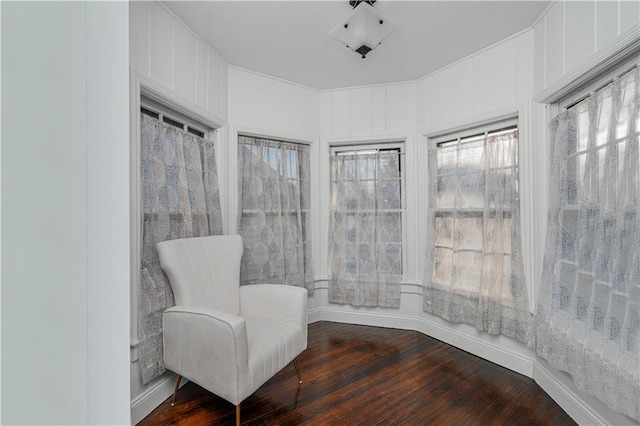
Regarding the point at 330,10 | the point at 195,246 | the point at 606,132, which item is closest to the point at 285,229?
the point at 195,246

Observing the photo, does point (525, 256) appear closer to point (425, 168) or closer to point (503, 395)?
point (503, 395)

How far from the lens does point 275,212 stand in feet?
9.83

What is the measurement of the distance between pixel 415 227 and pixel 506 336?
1167 millimetres

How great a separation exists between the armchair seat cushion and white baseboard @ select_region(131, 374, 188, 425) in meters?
0.61

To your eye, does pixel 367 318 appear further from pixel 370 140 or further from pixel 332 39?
pixel 332 39

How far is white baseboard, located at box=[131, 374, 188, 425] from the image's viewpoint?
167cm

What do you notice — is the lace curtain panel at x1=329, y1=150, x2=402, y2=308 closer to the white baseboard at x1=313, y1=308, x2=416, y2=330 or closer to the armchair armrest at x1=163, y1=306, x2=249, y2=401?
the white baseboard at x1=313, y1=308, x2=416, y2=330

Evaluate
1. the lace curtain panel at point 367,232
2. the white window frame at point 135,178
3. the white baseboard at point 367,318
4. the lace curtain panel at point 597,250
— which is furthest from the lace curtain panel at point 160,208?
the lace curtain panel at point 597,250

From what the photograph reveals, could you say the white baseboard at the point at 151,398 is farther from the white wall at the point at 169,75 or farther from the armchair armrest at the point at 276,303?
the armchair armrest at the point at 276,303

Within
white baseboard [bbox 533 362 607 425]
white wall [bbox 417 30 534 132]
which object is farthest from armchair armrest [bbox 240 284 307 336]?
white wall [bbox 417 30 534 132]

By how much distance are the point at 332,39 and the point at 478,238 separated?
2.00 m

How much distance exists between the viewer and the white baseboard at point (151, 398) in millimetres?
1674

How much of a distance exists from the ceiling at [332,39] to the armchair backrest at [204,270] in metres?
1.52

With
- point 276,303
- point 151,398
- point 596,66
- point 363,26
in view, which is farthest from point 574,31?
point 151,398
